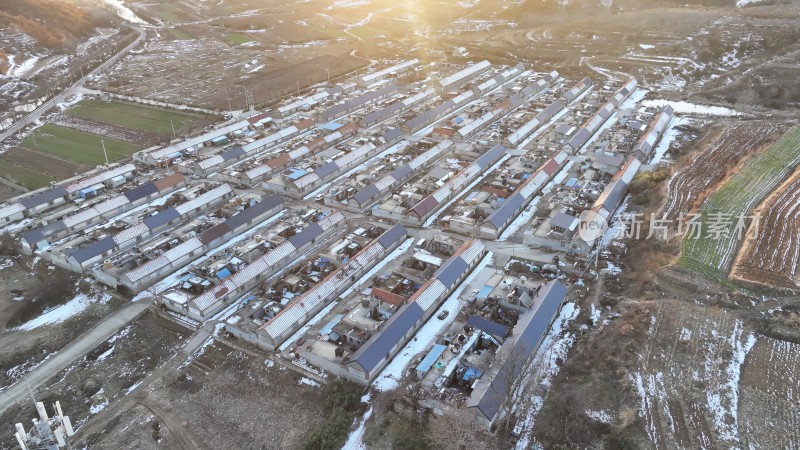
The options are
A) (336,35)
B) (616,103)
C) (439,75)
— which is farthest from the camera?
(336,35)

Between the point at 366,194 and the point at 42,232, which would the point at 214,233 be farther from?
the point at 42,232

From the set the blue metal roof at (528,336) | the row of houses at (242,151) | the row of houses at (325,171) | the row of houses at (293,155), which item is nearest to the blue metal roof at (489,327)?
the blue metal roof at (528,336)

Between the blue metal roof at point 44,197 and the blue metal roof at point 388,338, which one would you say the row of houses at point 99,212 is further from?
the blue metal roof at point 388,338

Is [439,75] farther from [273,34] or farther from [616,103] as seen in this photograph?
[273,34]

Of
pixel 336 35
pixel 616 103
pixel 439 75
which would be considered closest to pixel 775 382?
pixel 616 103

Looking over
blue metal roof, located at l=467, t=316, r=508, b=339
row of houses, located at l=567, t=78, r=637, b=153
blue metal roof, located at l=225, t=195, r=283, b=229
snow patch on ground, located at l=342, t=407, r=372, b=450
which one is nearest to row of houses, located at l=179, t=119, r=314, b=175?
blue metal roof, located at l=225, t=195, r=283, b=229

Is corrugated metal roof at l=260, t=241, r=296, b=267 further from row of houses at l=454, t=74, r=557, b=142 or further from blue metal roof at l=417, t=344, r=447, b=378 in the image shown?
row of houses at l=454, t=74, r=557, b=142
